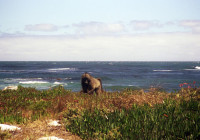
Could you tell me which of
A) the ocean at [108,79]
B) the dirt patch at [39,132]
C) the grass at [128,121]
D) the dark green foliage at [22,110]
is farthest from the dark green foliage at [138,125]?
the ocean at [108,79]

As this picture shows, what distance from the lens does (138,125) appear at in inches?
198

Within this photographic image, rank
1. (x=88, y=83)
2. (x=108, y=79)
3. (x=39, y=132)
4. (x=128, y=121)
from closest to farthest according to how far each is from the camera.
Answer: (x=128, y=121) < (x=39, y=132) < (x=88, y=83) < (x=108, y=79)

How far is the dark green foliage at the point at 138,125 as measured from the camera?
468 centimetres

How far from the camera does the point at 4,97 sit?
10.3 metres

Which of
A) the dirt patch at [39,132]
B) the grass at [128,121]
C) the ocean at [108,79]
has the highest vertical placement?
the grass at [128,121]

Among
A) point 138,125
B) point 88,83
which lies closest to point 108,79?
point 88,83

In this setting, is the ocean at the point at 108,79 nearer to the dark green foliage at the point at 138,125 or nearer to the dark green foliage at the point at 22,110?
the dark green foliage at the point at 22,110

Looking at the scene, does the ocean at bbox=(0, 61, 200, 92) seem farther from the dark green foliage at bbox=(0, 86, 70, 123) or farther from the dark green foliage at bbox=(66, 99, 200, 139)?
the dark green foliage at bbox=(66, 99, 200, 139)

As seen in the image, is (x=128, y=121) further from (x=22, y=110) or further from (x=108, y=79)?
(x=108, y=79)

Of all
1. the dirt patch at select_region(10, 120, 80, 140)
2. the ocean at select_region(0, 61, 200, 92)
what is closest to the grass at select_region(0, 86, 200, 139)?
the dirt patch at select_region(10, 120, 80, 140)

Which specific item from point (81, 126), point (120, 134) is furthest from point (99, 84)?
point (120, 134)

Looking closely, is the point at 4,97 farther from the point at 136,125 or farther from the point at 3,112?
the point at 136,125

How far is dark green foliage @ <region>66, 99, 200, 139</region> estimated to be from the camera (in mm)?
4684

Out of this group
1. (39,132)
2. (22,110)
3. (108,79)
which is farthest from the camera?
(108,79)
